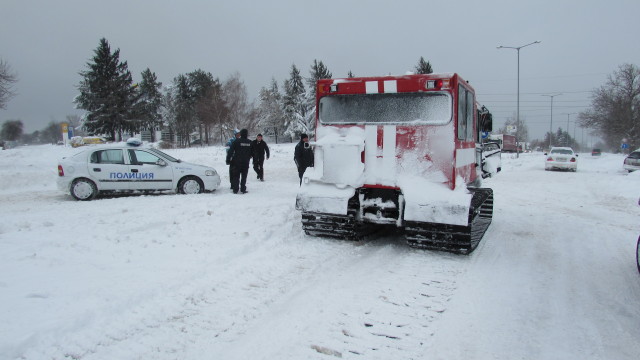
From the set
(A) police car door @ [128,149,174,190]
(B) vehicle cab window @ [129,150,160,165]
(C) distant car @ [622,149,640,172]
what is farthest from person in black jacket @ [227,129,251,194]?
(C) distant car @ [622,149,640,172]

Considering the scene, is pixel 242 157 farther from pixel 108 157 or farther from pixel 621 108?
pixel 621 108

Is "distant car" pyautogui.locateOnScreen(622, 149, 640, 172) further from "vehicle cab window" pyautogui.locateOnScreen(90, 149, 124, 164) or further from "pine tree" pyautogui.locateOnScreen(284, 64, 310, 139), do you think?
"pine tree" pyautogui.locateOnScreen(284, 64, 310, 139)

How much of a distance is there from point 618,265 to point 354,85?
455 centimetres

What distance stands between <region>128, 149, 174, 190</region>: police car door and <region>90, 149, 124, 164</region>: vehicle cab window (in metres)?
0.27

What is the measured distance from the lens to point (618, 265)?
18.5ft

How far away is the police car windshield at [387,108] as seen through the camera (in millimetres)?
6037

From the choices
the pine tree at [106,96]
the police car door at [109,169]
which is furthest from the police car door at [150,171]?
the pine tree at [106,96]

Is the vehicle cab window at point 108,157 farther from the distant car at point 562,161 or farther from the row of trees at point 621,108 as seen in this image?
the row of trees at point 621,108

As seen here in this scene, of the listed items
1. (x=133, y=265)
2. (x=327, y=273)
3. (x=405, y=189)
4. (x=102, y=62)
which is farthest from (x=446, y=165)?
(x=102, y=62)

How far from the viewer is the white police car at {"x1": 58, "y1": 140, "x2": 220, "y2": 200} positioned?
10.6m

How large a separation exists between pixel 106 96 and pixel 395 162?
47.6m

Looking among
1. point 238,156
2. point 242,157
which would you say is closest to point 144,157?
point 238,156

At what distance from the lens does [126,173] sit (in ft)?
35.8

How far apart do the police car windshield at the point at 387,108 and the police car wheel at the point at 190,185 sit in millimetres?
5915
